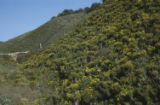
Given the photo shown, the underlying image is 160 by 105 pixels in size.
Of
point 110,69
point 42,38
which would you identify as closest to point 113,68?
point 110,69

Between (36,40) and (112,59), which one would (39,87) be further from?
(36,40)

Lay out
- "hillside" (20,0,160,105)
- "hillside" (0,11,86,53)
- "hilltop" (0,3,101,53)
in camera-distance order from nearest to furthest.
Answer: "hillside" (20,0,160,105)
"hilltop" (0,3,101,53)
"hillside" (0,11,86,53)

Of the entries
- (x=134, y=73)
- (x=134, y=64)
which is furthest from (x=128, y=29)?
(x=134, y=73)

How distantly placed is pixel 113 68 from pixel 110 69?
0.30m

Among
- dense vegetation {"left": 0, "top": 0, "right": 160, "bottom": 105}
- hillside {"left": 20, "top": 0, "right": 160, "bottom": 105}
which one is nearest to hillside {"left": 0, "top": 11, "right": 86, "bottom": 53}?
hillside {"left": 20, "top": 0, "right": 160, "bottom": 105}

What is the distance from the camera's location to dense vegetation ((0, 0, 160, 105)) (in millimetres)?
6629

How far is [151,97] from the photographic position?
19.3 feet

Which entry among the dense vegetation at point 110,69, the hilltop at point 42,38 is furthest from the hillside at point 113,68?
the hilltop at point 42,38

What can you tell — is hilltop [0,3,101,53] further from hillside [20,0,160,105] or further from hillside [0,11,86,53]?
hillside [20,0,160,105]

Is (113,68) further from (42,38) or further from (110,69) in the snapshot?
(42,38)

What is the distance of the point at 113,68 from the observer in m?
8.12

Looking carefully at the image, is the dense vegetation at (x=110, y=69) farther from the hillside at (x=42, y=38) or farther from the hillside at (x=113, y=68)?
the hillside at (x=42, y=38)

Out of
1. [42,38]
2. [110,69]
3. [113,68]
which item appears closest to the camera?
[113,68]

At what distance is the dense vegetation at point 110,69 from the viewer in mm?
6629
